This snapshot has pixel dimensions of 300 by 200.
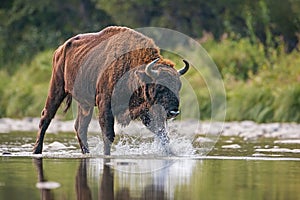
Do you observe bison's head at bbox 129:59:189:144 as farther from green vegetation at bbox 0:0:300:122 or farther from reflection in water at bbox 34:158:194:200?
green vegetation at bbox 0:0:300:122

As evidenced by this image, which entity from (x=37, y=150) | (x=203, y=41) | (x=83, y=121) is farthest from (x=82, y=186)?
(x=203, y=41)

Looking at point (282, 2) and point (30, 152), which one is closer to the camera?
point (30, 152)

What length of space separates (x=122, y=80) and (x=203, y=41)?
1673cm

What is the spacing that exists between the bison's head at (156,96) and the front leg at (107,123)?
309mm

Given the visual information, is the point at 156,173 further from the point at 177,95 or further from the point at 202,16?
the point at 202,16

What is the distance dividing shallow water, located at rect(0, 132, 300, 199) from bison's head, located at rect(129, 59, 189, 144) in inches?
18.3

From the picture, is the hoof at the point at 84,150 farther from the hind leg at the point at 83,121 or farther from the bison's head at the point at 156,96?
the bison's head at the point at 156,96

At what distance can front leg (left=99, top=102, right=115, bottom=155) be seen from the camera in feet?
45.8

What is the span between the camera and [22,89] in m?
29.1

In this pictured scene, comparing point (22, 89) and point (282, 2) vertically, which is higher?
point (282, 2)

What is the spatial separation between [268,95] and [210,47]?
577 cm

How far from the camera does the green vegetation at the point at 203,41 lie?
23.9m

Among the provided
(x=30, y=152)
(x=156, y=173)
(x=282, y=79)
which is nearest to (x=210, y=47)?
(x=282, y=79)

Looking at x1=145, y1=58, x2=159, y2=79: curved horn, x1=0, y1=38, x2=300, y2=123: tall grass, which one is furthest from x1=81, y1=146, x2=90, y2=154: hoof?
x1=0, y1=38, x2=300, y2=123: tall grass
